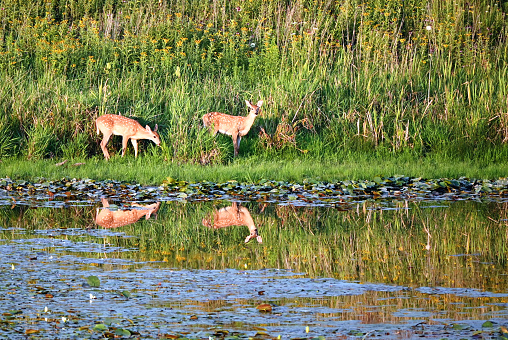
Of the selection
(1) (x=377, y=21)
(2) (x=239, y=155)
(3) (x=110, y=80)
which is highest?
A: (1) (x=377, y=21)

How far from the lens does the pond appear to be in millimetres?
5980

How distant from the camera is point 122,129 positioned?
50.7ft

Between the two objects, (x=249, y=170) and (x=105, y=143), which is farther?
Answer: (x=105, y=143)

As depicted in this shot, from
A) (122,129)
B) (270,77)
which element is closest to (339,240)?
(122,129)

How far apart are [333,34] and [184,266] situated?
14069 mm

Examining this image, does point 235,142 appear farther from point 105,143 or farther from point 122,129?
point 105,143

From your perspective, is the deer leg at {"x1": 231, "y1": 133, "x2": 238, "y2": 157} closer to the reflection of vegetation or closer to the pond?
the pond

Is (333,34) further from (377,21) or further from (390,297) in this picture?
(390,297)

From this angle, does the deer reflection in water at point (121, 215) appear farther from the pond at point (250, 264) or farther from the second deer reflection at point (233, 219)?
the second deer reflection at point (233, 219)

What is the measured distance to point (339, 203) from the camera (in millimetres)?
11766

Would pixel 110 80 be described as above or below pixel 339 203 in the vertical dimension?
above

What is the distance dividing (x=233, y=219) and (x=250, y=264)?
2.65 m

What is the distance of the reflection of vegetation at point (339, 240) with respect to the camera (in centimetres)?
777

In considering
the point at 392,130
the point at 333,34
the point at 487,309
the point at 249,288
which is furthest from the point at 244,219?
the point at 333,34
